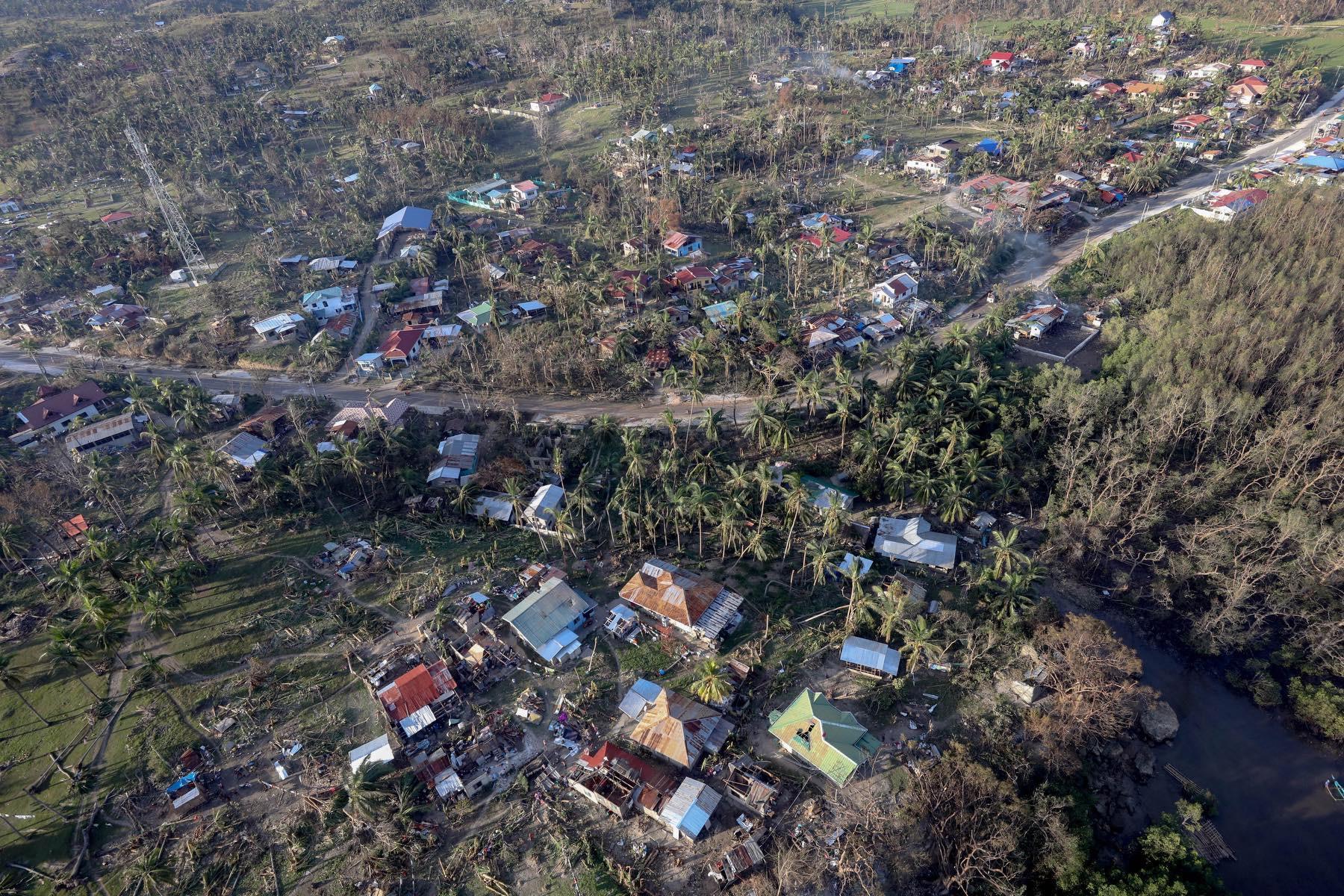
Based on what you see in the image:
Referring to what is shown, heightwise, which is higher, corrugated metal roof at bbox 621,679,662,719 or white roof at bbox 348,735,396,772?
white roof at bbox 348,735,396,772

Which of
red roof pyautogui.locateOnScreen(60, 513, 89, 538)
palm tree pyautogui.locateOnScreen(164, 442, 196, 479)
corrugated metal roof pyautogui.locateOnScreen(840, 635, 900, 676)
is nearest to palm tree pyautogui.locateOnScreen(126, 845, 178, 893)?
palm tree pyautogui.locateOnScreen(164, 442, 196, 479)

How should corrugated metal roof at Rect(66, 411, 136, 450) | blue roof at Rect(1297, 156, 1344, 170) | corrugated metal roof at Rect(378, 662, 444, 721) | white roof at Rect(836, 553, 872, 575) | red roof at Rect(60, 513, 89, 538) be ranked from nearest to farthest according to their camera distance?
corrugated metal roof at Rect(378, 662, 444, 721), white roof at Rect(836, 553, 872, 575), red roof at Rect(60, 513, 89, 538), corrugated metal roof at Rect(66, 411, 136, 450), blue roof at Rect(1297, 156, 1344, 170)

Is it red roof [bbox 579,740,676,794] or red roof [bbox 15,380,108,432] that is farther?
red roof [bbox 15,380,108,432]

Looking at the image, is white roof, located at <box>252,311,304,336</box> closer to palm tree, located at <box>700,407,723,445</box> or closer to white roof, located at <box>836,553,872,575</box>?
palm tree, located at <box>700,407,723,445</box>

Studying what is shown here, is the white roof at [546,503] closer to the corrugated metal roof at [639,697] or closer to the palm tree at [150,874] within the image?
the corrugated metal roof at [639,697]

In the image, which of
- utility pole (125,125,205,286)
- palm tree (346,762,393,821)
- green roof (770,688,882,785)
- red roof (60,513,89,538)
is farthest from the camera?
utility pole (125,125,205,286)

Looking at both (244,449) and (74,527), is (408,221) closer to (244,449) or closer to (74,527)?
(244,449)

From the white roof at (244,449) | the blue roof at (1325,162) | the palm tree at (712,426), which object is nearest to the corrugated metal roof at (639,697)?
the palm tree at (712,426)

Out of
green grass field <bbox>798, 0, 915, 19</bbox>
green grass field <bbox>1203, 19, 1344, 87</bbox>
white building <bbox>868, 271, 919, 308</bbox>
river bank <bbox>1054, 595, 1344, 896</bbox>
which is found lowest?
river bank <bbox>1054, 595, 1344, 896</bbox>
